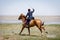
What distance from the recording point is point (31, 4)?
192 centimetres

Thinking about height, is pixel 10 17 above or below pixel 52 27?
above

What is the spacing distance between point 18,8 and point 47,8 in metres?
0.40

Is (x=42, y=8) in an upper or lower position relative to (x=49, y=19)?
upper

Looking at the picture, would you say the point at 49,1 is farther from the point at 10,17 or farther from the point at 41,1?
the point at 10,17

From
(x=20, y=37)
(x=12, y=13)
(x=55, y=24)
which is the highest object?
(x=12, y=13)

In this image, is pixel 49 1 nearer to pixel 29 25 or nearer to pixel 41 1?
pixel 41 1

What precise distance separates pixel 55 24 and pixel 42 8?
0.28 meters

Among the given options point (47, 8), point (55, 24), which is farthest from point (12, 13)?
point (55, 24)

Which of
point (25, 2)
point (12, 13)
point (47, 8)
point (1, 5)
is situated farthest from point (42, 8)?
point (1, 5)

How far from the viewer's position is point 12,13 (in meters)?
1.93

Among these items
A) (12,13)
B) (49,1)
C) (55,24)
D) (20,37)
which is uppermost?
(49,1)

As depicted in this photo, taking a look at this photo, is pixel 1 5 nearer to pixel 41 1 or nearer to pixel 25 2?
pixel 25 2

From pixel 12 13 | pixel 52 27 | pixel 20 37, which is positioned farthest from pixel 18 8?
pixel 52 27

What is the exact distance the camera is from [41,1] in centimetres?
194
